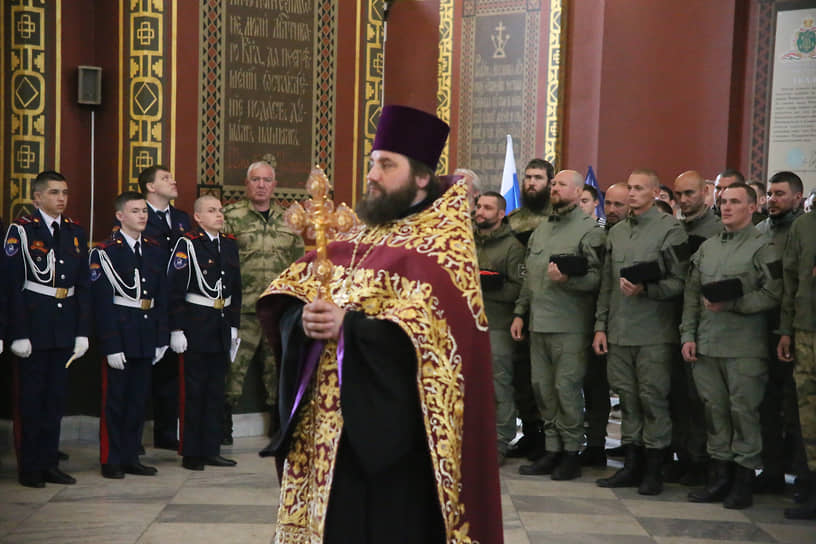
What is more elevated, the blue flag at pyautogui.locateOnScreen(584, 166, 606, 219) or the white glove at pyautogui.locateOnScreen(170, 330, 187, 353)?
the blue flag at pyautogui.locateOnScreen(584, 166, 606, 219)

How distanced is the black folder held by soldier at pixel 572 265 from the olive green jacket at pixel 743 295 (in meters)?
0.79

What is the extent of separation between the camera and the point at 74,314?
6516 mm

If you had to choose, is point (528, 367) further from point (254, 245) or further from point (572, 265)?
point (254, 245)

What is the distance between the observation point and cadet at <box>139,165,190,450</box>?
755 cm

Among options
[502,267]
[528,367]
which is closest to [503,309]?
[502,267]

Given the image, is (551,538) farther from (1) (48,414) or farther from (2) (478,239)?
(1) (48,414)

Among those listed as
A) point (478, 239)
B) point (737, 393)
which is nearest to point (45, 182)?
point (478, 239)

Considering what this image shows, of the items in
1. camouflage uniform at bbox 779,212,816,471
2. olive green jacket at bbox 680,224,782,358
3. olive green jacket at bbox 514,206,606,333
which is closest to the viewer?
camouflage uniform at bbox 779,212,816,471

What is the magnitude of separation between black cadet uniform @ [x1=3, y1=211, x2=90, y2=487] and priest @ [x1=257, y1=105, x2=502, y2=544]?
3.44 meters

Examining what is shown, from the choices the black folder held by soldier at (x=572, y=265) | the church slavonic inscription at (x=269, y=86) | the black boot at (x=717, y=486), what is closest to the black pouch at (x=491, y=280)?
the black folder held by soldier at (x=572, y=265)

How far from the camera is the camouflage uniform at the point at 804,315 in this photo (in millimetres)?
5984

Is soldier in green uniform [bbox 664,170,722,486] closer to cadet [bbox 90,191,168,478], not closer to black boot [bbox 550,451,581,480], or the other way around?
black boot [bbox 550,451,581,480]

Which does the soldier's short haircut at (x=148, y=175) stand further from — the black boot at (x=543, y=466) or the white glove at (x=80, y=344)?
the black boot at (x=543, y=466)

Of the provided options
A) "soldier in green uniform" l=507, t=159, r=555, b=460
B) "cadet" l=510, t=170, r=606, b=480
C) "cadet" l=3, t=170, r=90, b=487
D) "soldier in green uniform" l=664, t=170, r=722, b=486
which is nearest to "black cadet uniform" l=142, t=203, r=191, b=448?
"cadet" l=3, t=170, r=90, b=487
